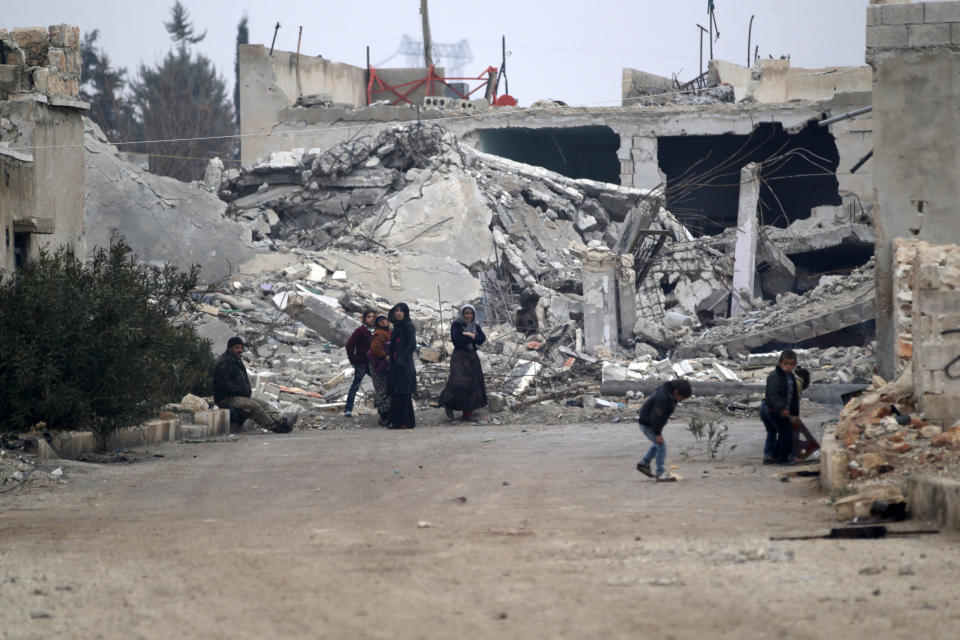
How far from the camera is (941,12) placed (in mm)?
12086

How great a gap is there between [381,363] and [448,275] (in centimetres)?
835

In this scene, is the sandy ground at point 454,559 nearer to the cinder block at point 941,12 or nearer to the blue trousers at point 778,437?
the blue trousers at point 778,437

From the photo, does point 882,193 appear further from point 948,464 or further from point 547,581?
point 547,581

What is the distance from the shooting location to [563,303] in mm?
20719

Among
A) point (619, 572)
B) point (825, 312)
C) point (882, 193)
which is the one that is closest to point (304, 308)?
point (825, 312)

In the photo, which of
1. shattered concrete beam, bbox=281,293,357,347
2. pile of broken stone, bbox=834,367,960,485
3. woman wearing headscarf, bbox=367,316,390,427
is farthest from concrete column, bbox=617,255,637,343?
pile of broken stone, bbox=834,367,960,485

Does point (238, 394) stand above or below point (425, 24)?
below

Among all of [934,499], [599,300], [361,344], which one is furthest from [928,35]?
[599,300]

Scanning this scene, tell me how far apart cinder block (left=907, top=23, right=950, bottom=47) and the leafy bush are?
8350 mm

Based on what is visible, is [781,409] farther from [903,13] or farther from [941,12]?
[941,12]

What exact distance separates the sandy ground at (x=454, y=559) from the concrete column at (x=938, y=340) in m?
1.08

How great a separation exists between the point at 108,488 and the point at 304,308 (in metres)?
10.2

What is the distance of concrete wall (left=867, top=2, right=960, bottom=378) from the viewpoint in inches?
476

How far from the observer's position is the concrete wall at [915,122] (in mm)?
12086
